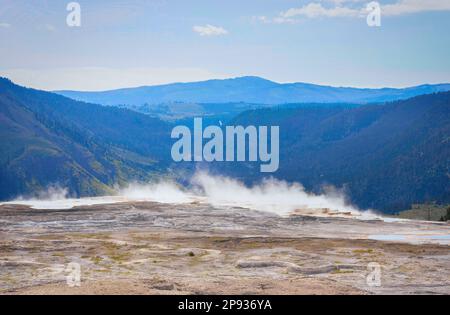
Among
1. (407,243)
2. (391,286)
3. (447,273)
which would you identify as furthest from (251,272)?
(407,243)

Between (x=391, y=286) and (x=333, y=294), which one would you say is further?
(x=391, y=286)

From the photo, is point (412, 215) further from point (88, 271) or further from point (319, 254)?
point (88, 271)

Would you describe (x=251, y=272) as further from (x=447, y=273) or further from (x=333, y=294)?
(x=447, y=273)
